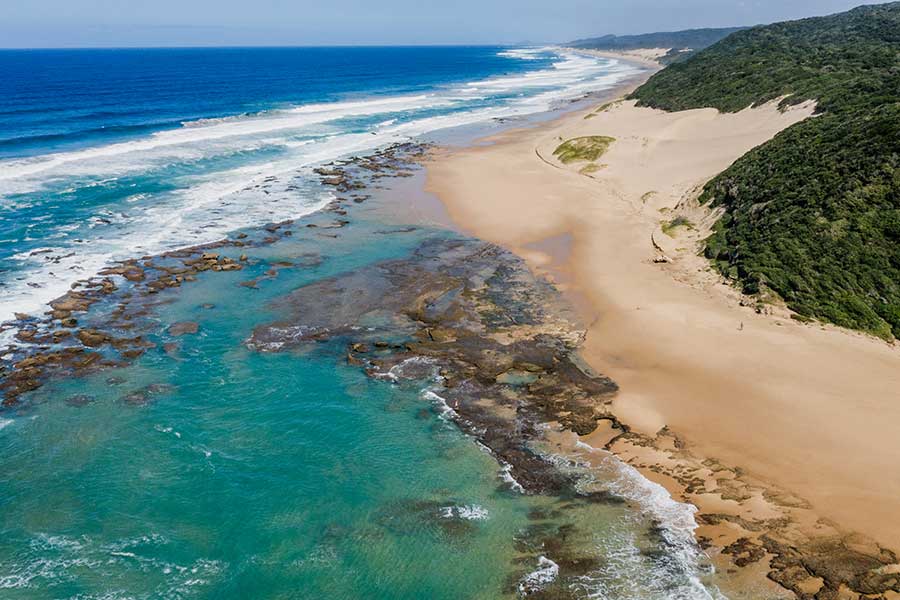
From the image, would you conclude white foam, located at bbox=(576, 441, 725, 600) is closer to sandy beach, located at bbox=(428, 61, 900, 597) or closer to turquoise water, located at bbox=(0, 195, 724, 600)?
turquoise water, located at bbox=(0, 195, 724, 600)

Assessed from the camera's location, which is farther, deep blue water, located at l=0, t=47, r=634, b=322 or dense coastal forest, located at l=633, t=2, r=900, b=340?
deep blue water, located at l=0, t=47, r=634, b=322

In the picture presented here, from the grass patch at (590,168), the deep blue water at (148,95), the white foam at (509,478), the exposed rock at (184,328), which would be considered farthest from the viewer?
the deep blue water at (148,95)

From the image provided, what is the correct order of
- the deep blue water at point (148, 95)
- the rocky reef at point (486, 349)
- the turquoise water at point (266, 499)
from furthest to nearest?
1. the deep blue water at point (148, 95)
2. the rocky reef at point (486, 349)
3. the turquoise water at point (266, 499)

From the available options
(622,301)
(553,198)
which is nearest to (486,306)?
(622,301)

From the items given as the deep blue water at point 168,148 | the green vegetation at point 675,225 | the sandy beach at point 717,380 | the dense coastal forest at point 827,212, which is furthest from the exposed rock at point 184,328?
the green vegetation at point 675,225

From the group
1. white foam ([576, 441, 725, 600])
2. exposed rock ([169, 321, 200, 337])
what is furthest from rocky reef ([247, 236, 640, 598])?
exposed rock ([169, 321, 200, 337])

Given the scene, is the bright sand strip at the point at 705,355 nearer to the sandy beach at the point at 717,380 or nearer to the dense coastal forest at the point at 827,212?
the sandy beach at the point at 717,380

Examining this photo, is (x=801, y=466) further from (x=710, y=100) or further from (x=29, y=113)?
(x=29, y=113)
